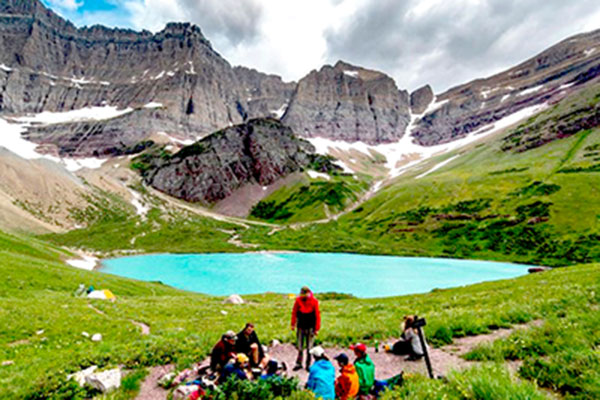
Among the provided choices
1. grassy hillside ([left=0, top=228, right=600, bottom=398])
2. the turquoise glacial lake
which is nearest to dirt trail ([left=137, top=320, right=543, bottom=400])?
grassy hillside ([left=0, top=228, right=600, bottom=398])

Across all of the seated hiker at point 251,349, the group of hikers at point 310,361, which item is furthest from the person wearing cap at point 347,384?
the seated hiker at point 251,349

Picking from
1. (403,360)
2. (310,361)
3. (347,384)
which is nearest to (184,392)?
(347,384)

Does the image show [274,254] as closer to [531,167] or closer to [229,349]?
[229,349]

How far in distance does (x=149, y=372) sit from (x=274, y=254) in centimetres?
11765

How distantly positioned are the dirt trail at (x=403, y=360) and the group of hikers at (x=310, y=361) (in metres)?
0.57

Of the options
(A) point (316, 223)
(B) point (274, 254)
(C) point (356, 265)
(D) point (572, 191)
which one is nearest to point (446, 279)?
(C) point (356, 265)

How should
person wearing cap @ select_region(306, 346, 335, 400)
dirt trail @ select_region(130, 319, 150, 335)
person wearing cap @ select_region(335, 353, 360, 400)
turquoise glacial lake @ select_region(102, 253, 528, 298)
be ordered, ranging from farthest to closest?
turquoise glacial lake @ select_region(102, 253, 528, 298) → dirt trail @ select_region(130, 319, 150, 335) → person wearing cap @ select_region(335, 353, 360, 400) → person wearing cap @ select_region(306, 346, 335, 400)

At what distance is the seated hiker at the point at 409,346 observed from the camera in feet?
39.3

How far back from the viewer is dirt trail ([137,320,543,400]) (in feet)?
33.1

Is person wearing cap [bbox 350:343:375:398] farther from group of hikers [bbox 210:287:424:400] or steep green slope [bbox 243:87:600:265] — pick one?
steep green slope [bbox 243:87:600:265]

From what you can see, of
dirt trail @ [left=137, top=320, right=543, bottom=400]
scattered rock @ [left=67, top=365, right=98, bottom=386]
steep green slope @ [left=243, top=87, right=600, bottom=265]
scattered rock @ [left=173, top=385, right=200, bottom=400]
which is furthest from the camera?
steep green slope @ [left=243, top=87, right=600, bottom=265]

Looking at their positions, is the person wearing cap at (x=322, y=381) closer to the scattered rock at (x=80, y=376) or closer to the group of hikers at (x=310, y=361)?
the group of hikers at (x=310, y=361)

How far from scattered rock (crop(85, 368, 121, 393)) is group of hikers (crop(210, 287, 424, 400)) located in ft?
10.6

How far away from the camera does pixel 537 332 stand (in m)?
10.3
